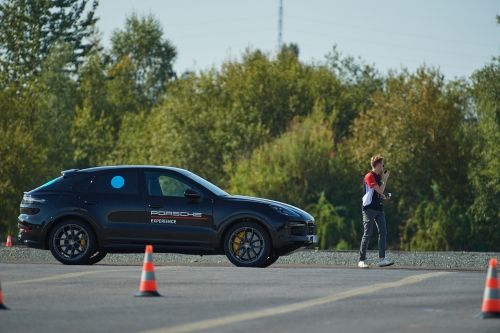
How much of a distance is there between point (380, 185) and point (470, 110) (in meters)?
44.5

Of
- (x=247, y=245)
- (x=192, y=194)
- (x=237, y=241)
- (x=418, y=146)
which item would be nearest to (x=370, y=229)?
(x=247, y=245)

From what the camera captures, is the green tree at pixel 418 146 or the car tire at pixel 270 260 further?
the green tree at pixel 418 146

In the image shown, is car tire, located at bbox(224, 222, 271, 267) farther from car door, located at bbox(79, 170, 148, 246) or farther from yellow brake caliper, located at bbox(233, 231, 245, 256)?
car door, located at bbox(79, 170, 148, 246)

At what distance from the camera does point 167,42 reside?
88125 millimetres

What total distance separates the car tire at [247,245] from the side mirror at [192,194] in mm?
755

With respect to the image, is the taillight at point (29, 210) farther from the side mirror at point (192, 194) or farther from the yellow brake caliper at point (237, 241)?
the yellow brake caliper at point (237, 241)

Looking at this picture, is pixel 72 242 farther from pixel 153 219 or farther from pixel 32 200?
pixel 153 219

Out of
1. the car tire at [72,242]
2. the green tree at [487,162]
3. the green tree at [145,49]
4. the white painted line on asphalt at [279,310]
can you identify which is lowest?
the white painted line on asphalt at [279,310]

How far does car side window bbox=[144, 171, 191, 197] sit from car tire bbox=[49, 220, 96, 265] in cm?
124

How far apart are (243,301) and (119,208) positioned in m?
5.92

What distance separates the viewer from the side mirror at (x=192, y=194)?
1599 centimetres

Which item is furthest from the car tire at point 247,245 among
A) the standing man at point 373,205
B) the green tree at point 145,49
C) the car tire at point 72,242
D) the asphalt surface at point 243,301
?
the green tree at point 145,49

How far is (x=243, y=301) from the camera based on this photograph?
1077 centimetres

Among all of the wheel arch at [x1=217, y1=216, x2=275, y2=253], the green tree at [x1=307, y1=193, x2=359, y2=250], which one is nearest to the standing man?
the wheel arch at [x1=217, y1=216, x2=275, y2=253]
